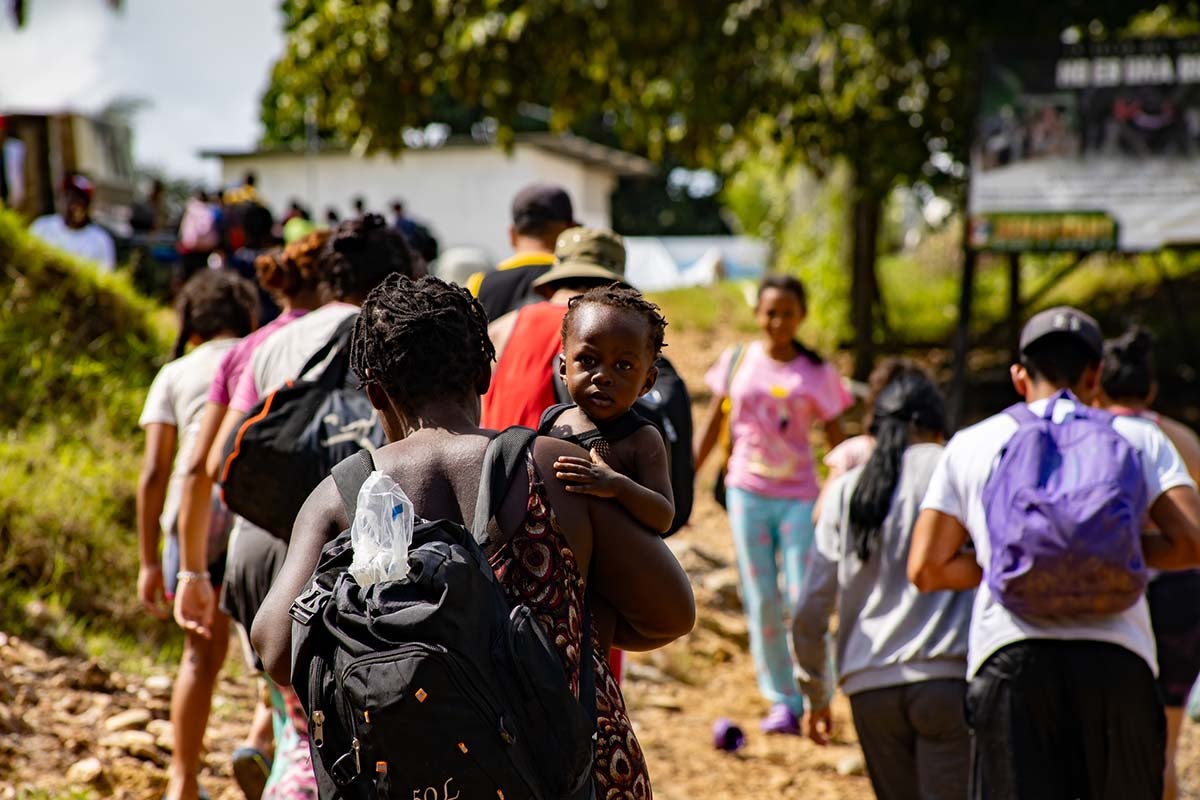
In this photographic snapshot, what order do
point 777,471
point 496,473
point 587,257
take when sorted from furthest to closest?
point 777,471, point 587,257, point 496,473

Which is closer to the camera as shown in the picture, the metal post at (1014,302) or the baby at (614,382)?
the baby at (614,382)

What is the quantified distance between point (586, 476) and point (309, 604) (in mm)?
522

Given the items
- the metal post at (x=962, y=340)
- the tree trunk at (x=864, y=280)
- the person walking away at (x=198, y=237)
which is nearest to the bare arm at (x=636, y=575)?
the person walking away at (x=198, y=237)

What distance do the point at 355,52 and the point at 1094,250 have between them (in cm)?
602

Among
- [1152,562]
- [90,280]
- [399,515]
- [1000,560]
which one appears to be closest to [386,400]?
[399,515]

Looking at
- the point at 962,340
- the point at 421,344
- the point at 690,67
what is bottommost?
the point at 962,340

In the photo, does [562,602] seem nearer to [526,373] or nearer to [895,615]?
[526,373]

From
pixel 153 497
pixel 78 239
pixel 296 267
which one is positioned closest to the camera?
pixel 296 267

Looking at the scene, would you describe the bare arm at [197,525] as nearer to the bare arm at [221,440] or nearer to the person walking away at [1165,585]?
the bare arm at [221,440]

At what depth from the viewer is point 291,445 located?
349cm

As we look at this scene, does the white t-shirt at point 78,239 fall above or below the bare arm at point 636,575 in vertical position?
above

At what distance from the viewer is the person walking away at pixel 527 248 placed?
432 centimetres

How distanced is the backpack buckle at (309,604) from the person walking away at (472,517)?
175 millimetres

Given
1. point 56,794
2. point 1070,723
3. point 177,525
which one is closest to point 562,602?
point 1070,723
